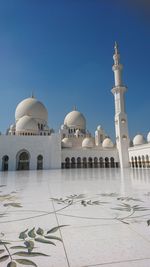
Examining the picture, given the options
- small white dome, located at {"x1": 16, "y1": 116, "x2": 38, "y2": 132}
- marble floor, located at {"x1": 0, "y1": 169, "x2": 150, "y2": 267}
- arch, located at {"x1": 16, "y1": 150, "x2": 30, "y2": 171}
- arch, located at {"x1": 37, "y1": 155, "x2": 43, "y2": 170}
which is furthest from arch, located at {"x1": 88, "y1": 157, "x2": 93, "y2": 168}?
marble floor, located at {"x1": 0, "y1": 169, "x2": 150, "y2": 267}

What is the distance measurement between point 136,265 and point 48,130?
25.2 metres

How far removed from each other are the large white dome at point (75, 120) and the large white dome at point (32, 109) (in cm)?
456

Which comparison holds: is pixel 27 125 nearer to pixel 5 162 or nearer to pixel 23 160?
pixel 23 160

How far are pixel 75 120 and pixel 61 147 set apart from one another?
905 cm

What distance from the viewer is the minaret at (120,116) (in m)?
20.7

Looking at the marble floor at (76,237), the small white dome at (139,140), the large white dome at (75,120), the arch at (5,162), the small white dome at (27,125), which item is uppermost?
the large white dome at (75,120)

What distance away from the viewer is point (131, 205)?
2.51 metres

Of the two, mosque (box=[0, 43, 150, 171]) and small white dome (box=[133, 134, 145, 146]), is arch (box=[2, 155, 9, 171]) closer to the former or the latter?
mosque (box=[0, 43, 150, 171])

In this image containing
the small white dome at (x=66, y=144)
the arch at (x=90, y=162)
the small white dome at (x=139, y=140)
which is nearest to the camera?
the arch at (x=90, y=162)

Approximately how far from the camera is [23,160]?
19.1 m

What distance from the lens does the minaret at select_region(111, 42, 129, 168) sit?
68.0 feet

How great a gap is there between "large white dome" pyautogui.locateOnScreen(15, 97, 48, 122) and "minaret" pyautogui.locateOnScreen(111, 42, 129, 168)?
36.9 ft

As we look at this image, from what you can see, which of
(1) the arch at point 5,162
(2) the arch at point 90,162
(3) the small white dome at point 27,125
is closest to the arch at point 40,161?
(1) the arch at point 5,162

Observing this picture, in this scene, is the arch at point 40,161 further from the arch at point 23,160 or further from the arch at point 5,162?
the arch at point 5,162
